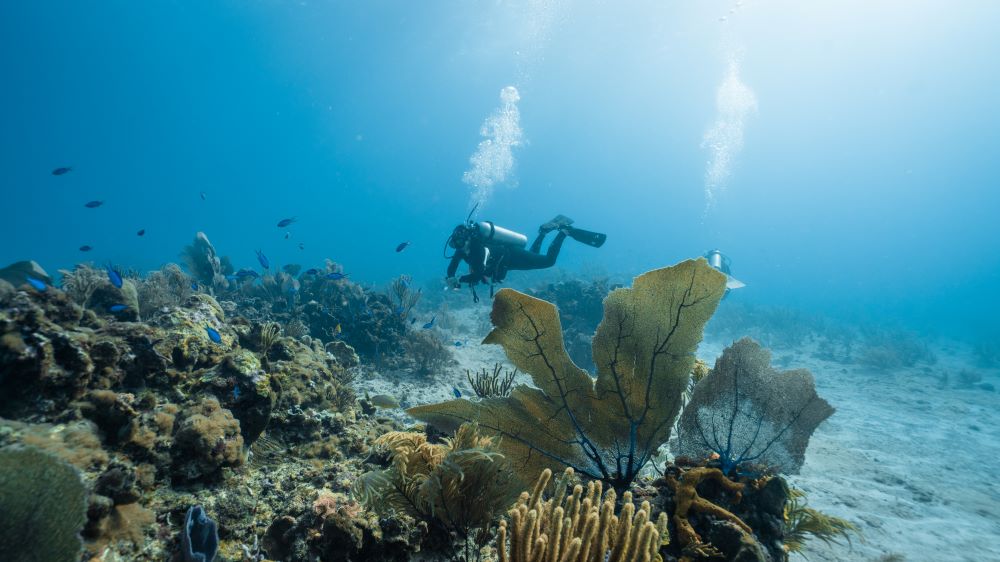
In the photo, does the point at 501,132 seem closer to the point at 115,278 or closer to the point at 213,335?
the point at 115,278

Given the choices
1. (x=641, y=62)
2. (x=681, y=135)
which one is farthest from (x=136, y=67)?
(x=681, y=135)

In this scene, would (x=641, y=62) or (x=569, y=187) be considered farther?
(x=569, y=187)

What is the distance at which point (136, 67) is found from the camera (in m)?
83.7

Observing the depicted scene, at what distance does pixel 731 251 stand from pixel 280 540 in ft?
443

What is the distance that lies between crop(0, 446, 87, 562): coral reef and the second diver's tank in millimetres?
8107

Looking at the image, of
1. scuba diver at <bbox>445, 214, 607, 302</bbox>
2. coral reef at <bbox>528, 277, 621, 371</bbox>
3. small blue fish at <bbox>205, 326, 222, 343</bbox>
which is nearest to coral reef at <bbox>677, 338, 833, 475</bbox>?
small blue fish at <bbox>205, 326, 222, 343</bbox>

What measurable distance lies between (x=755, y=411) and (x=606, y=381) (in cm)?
99

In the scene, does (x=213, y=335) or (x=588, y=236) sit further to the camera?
(x=588, y=236)

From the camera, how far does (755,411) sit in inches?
94.9

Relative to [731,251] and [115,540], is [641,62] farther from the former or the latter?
[115,540]

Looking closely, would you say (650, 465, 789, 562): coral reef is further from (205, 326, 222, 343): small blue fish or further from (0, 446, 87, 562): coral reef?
Result: (205, 326, 222, 343): small blue fish

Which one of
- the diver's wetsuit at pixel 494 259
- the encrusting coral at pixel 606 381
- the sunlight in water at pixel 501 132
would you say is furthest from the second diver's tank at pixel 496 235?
the sunlight in water at pixel 501 132

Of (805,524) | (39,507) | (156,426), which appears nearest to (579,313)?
(805,524)

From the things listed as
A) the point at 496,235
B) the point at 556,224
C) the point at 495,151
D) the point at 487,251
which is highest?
the point at 495,151
